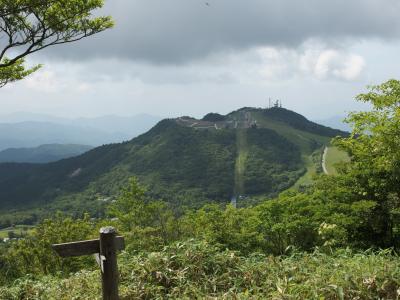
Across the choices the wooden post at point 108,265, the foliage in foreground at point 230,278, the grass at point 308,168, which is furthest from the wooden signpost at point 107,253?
the grass at point 308,168

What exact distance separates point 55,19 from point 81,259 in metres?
19.9

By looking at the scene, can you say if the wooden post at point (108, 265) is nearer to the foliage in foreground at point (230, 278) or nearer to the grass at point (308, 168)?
the foliage in foreground at point (230, 278)

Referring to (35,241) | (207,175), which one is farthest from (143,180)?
(35,241)

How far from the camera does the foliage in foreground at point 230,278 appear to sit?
22.3 feet

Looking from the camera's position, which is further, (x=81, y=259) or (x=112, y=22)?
(x=81, y=259)

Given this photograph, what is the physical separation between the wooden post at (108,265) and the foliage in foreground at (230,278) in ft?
5.26

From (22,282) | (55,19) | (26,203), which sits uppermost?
(55,19)

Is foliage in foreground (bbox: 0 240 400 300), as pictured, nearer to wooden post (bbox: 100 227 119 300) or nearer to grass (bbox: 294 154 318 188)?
wooden post (bbox: 100 227 119 300)

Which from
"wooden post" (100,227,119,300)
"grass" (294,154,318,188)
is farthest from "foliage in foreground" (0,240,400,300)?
"grass" (294,154,318,188)

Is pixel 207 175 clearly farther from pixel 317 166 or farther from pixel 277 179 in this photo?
pixel 317 166

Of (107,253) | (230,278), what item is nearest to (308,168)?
(230,278)

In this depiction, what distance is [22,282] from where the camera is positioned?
31.3ft

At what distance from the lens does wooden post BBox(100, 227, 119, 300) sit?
20.1 feet

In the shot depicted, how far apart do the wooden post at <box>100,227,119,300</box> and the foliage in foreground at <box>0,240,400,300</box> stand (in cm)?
160
